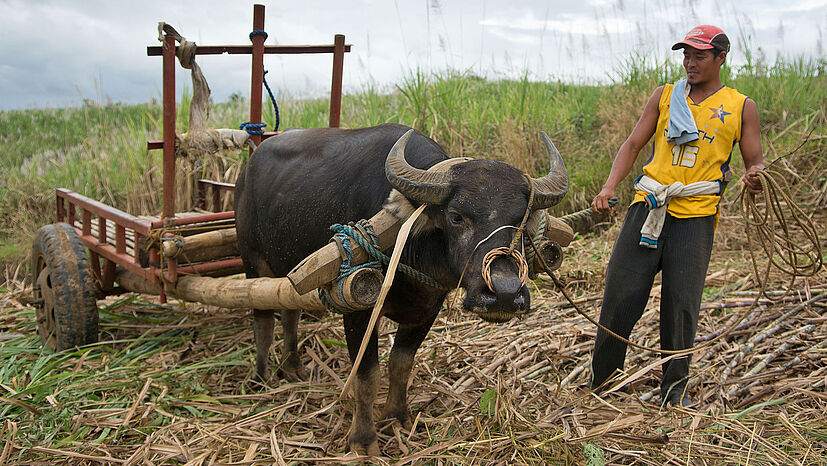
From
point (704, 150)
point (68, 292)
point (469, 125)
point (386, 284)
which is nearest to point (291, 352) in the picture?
point (68, 292)

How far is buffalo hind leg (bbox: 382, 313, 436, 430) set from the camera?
312 cm

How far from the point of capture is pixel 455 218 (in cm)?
240

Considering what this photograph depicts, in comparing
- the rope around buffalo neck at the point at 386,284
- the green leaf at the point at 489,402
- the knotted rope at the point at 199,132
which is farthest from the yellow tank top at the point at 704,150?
the knotted rope at the point at 199,132

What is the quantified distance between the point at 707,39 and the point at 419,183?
5.42 ft

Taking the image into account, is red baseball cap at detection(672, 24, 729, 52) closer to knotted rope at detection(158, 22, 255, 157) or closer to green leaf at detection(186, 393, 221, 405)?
knotted rope at detection(158, 22, 255, 157)

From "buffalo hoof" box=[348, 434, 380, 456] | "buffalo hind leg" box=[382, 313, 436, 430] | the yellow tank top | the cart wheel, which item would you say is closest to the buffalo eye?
"buffalo hind leg" box=[382, 313, 436, 430]

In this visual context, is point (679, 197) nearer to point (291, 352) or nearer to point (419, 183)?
point (419, 183)

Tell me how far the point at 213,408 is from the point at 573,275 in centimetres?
318

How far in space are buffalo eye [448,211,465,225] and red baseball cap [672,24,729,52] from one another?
1500mm

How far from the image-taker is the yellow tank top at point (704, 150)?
9.80ft

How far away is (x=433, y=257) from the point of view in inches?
103

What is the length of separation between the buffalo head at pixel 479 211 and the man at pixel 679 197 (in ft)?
2.86

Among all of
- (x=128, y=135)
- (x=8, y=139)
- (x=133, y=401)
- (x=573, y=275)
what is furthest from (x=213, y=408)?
(x=8, y=139)

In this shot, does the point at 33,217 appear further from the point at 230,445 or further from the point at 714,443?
the point at 714,443
